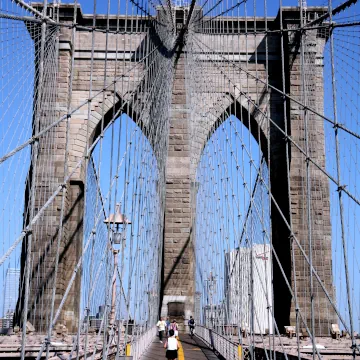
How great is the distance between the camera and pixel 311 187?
65.2ft

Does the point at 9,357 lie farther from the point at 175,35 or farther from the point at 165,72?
the point at 175,35

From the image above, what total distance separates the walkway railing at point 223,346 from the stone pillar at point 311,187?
3471 millimetres

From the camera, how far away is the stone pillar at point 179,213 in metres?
20.0

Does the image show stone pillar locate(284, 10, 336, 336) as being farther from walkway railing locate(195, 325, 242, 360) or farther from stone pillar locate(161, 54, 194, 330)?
walkway railing locate(195, 325, 242, 360)

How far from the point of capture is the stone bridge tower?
63.4 feet

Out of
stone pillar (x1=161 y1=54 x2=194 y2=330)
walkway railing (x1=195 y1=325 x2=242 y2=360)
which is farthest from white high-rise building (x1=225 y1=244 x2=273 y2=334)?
stone pillar (x1=161 y1=54 x2=194 y2=330)

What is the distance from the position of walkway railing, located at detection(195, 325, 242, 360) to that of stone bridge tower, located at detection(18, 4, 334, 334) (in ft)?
10.2

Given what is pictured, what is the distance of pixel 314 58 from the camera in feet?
64.5

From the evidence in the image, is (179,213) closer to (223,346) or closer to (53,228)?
(53,228)

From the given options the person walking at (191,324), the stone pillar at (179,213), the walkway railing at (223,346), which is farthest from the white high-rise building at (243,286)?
the stone pillar at (179,213)

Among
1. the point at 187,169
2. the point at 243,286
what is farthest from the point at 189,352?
the point at 187,169

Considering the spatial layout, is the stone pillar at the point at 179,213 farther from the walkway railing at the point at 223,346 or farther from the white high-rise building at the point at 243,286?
the walkway railing at the point at 223,346

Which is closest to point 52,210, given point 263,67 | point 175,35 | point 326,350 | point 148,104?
point 148,104

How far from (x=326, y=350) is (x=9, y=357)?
515 cm
